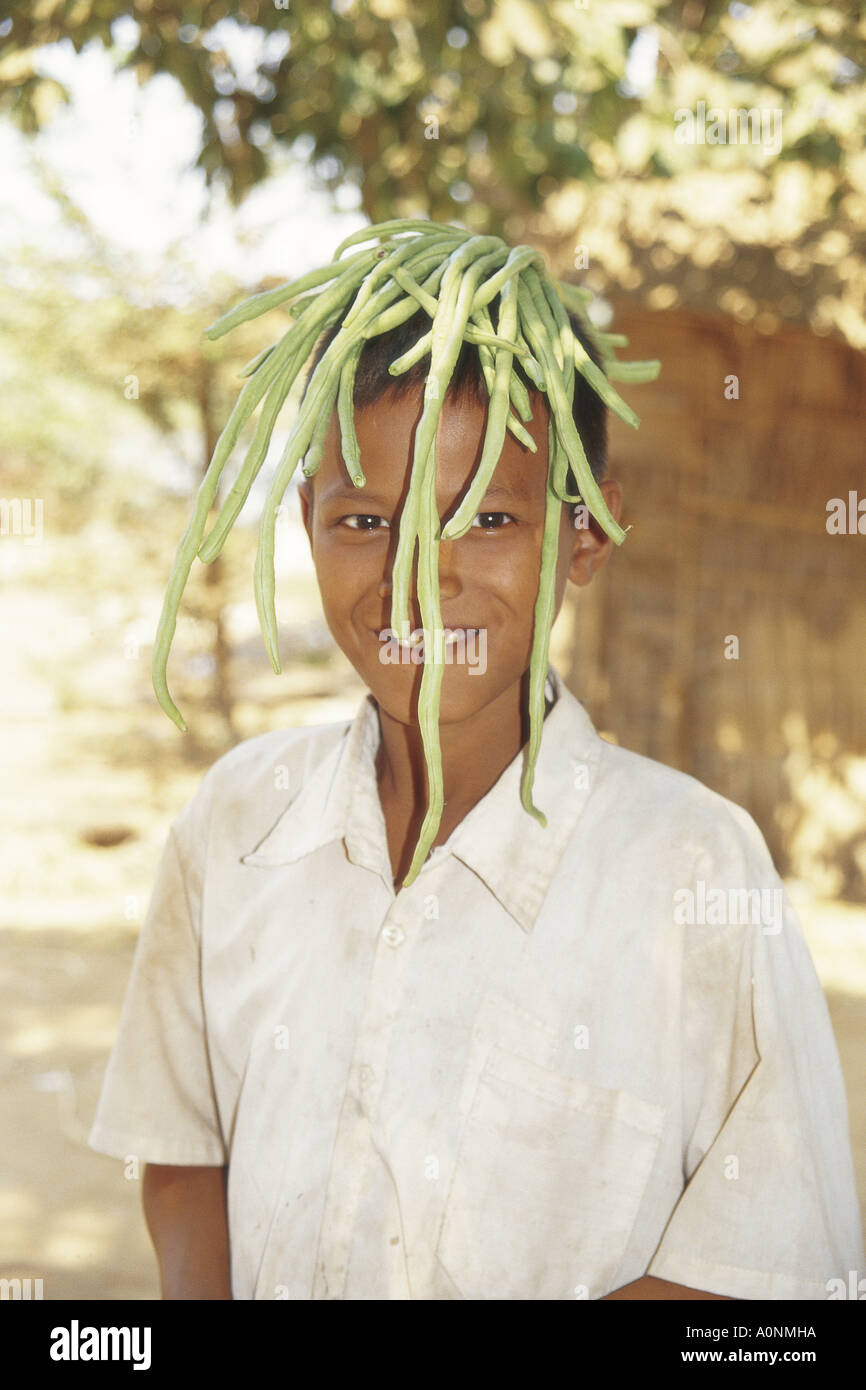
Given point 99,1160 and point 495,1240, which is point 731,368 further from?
point 495,1240

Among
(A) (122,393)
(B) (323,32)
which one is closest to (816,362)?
(B) (323,32)

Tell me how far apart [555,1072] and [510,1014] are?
66 mm

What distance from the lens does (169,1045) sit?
54.3 inches

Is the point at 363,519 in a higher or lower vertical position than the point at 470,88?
lower

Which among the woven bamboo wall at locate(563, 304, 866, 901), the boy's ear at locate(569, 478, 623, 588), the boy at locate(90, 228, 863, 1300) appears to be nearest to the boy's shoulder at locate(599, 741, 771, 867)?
the boy at locate(90, 228, 863, 1300)

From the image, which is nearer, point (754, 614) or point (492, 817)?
point (492, 817)

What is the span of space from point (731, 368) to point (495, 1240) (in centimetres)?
450

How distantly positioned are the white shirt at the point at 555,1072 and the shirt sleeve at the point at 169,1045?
0.14 m

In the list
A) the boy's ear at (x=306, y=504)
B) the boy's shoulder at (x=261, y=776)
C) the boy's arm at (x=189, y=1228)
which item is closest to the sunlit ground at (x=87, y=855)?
the boy's arm at (x=189, y=1228)

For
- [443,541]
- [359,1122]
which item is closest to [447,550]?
[443,541]

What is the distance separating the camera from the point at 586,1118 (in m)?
1.10

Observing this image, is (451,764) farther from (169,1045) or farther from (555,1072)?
(169,1045)

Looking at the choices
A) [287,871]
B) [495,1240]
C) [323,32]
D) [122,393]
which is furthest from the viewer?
[122,393]

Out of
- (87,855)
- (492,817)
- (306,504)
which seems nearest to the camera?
(492,817)
